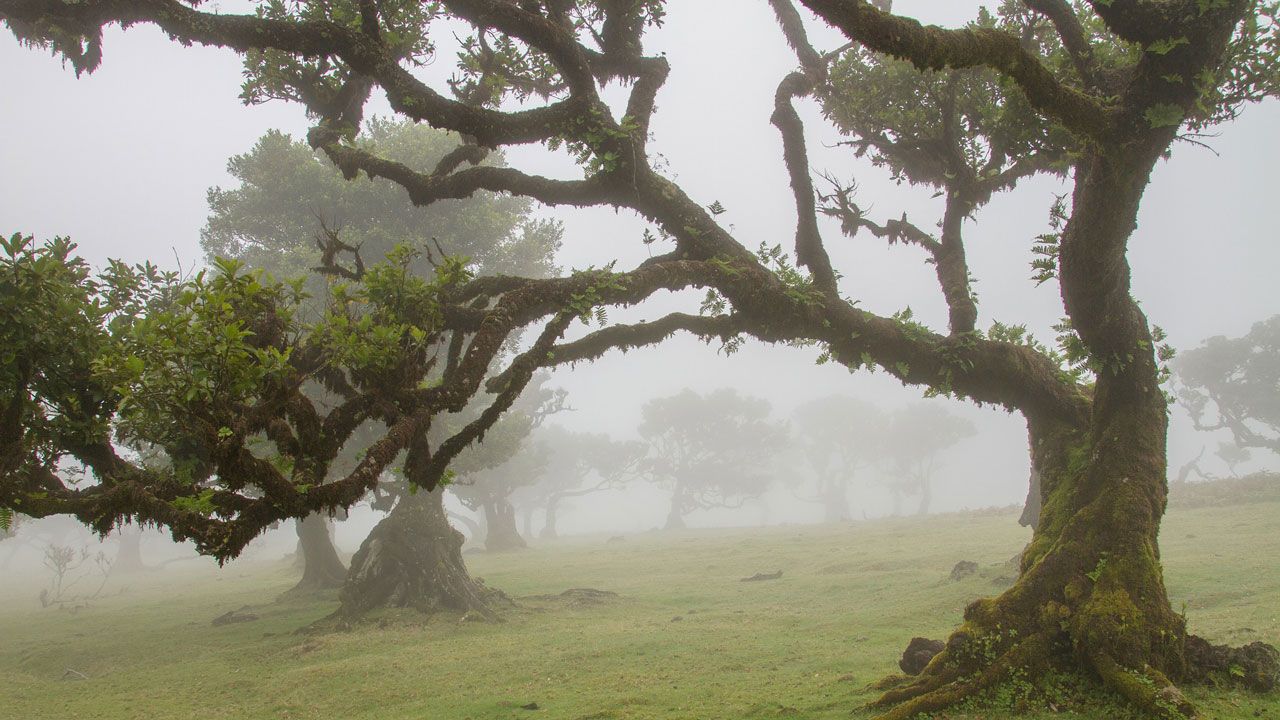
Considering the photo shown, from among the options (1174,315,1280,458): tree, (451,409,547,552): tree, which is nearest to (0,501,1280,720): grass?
(451,409,547,552): tree

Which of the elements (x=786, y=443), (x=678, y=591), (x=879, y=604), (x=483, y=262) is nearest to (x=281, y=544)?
(x=786, y=443)

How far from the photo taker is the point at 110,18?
8.84 metres

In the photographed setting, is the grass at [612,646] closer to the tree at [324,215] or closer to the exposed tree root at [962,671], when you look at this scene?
the exposed tree root at [962,671]

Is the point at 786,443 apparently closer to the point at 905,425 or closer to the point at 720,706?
the point at 905,425

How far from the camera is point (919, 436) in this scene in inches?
3349

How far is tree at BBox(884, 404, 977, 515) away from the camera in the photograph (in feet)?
272

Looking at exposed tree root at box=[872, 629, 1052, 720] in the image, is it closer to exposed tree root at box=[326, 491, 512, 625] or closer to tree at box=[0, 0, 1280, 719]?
tree at box=[0, 0, 1280, 719]

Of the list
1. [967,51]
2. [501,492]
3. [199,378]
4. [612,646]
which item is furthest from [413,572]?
[501,492]

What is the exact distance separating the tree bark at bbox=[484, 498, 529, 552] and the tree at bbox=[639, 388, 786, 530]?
1212 inches

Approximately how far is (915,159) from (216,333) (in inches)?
511

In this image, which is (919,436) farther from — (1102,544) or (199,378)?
(199,378)

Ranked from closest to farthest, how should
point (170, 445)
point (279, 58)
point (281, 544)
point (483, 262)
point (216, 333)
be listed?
1. point (216, 333)
2. point (170, 445)
3. point (279, 58)
4. point (483, 262)
5. point (281, 544)

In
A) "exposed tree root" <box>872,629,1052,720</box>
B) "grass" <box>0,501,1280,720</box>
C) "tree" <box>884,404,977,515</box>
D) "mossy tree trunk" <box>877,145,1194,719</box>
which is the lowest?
"grass" <box>0,501,1280,720</box>

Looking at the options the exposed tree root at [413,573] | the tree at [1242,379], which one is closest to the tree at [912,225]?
the exposed tree root at [413,573]
